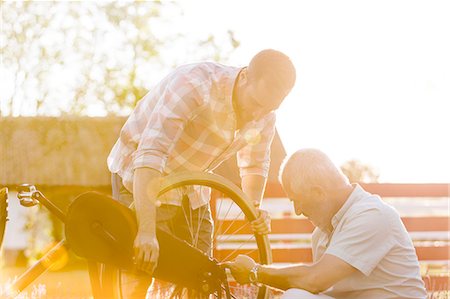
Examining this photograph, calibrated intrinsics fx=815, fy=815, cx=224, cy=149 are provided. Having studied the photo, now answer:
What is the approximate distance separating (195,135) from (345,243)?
951 mm

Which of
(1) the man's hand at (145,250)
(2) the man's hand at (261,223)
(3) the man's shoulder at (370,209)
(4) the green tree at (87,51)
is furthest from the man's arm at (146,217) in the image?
(4) the green tree at (87,51)

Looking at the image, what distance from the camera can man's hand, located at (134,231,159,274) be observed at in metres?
3.33

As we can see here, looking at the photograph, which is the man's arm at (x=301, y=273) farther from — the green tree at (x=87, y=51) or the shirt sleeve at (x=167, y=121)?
the green tree at (x=87, y=51)

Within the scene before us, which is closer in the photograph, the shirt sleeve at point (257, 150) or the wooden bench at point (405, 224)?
the shirt sleeve at point (257, 150)

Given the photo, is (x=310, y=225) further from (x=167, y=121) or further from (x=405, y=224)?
(x=167, y=121)

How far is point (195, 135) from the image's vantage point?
3.93 m

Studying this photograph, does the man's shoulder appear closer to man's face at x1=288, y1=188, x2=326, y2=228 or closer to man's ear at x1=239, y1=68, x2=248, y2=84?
man's face at x1=288, y1=188, x2=326, y2=228

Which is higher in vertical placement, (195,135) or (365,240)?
(195,135)

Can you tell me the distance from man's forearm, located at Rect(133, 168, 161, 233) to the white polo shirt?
768 mm

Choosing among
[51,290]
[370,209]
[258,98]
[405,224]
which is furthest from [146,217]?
[405,224]

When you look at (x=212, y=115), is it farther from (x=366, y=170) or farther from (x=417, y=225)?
(x=366, y=170)

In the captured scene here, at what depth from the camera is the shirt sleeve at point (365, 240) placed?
11.1ft

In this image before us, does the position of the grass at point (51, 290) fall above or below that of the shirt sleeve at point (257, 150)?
below

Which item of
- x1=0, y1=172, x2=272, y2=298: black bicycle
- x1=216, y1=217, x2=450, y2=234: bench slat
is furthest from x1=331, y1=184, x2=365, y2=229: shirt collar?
x1=216, y1=217, x2=450, y2=234: bench slat
